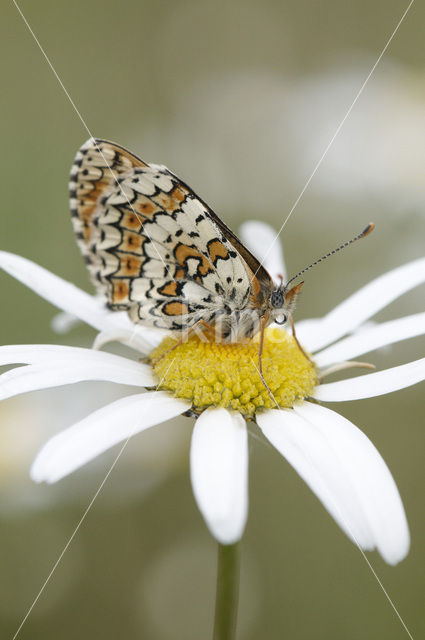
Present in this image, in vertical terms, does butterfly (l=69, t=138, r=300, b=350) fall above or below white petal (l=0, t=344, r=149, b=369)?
above

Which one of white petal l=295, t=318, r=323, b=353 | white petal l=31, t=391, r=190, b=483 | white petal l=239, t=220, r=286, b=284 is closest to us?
white petal l=31, t=391, r=190, b=483

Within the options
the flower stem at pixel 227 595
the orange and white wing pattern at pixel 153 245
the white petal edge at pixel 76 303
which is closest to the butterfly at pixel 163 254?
the orange and white wing pattern at pixel 153 245

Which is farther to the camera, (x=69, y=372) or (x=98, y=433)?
(x=69, y=372)

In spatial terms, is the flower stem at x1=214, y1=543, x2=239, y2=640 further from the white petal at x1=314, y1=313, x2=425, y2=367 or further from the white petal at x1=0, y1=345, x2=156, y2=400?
the white petal at x1=314, y1=313, x2=425, y2=367

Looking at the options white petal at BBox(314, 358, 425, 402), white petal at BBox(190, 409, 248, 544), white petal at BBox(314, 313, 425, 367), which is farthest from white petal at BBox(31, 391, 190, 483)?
white petal at BBox(314, 313, 425, 367)

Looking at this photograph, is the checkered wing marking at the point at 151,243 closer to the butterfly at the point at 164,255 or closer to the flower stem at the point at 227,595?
the butterfly at the point at 164,255

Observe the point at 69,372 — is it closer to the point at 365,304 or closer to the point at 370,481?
the point at 370,481

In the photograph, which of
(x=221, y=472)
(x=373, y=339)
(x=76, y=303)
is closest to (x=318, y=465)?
(x=221, y=472)

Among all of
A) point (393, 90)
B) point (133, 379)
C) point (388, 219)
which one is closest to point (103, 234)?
point (133, 379)
